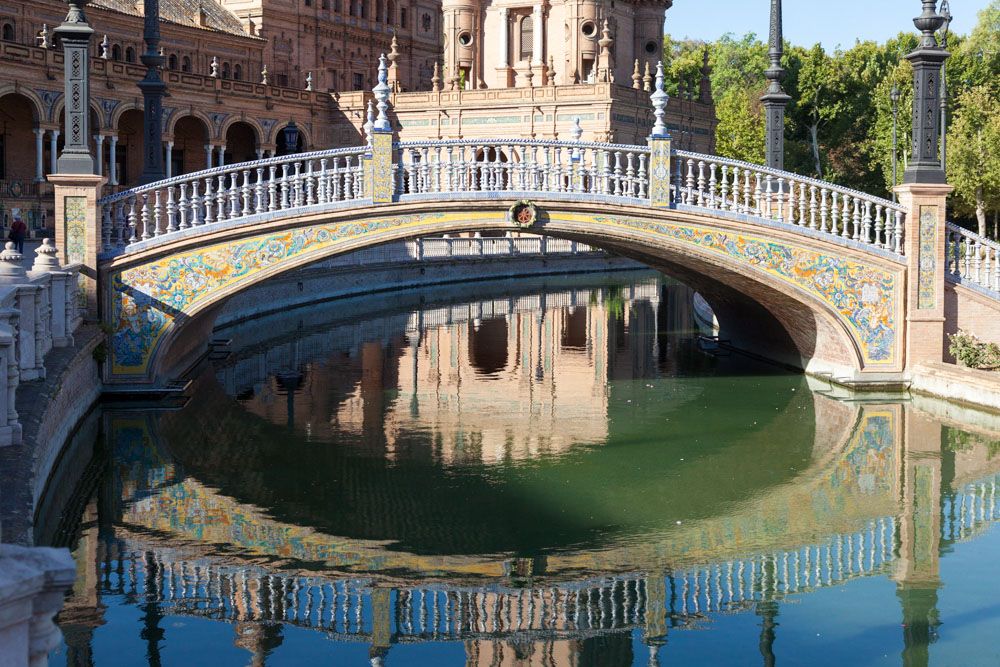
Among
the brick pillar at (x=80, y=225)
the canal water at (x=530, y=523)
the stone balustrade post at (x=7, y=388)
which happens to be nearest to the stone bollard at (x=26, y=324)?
the stone balustrade post at (x=7, y=388)

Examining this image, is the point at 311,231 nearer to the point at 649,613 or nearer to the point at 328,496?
the point at 328,496

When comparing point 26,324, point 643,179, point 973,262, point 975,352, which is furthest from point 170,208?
point 973,262

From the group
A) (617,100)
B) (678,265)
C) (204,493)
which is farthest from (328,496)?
(617,100)

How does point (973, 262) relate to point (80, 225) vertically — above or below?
below

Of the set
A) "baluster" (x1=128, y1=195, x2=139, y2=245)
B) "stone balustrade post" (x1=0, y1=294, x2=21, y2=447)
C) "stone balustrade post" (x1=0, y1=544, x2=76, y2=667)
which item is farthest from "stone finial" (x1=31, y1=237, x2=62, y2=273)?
"stone balustrade post" (x1=0, y1=544, x2=76, y2=667)

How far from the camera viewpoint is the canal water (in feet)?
25.5

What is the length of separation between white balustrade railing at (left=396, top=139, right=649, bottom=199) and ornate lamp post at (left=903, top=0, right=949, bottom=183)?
10.1 feet

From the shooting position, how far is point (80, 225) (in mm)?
14633

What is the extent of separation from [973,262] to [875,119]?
104 ft

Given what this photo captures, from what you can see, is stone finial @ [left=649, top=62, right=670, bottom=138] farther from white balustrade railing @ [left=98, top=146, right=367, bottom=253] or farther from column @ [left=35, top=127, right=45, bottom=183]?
column @ [left=35, top=127, right=45, bottom=183]

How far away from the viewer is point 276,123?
48656 mm

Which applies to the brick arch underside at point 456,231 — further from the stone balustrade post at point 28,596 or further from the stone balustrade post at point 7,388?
the stone balustrade post at point 28,596

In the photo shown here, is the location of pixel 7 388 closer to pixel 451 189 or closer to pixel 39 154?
pixel 451 189

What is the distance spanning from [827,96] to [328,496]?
39.0 meters
